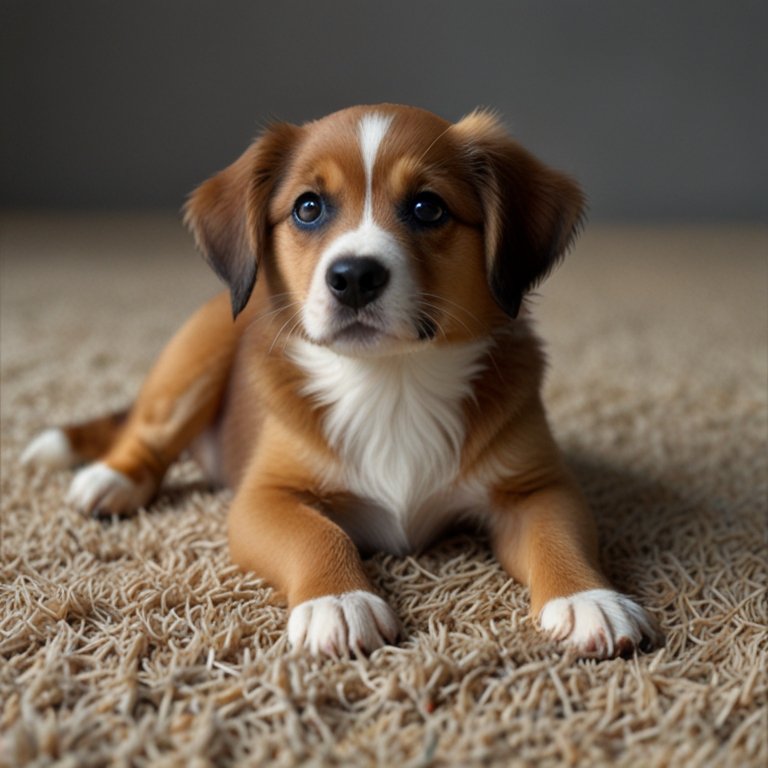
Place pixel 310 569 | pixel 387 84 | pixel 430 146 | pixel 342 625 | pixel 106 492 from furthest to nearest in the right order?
pixel 387 84 → pixel 106 492 → pixel 430 146 → pixel 310 569 → pixel 342 625

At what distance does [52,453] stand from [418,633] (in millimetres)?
1445

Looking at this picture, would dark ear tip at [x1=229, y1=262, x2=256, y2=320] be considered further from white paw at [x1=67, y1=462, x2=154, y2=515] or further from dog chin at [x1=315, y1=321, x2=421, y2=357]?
white paw at [x1=67, y1=462, x2=154, y2=515]

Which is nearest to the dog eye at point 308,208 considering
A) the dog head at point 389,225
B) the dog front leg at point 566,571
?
the dog head at point 389,225

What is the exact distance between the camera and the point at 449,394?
223cm

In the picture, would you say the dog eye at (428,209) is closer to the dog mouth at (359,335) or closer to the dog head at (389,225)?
the dog head at (389,225)

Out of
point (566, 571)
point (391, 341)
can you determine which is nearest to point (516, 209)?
point (391, 341)

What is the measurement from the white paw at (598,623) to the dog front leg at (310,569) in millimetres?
301

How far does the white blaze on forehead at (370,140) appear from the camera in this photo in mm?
2061

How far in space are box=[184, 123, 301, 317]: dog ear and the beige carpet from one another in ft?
2.09

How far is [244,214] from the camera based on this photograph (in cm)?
225

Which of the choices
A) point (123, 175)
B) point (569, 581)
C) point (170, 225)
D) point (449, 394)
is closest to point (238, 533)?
point (449, 394)

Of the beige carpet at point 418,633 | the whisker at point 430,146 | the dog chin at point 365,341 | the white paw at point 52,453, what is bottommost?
the white paw at point 52,453

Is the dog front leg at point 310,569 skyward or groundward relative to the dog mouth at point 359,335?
groundward

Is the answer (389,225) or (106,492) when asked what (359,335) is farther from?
(106,492)
